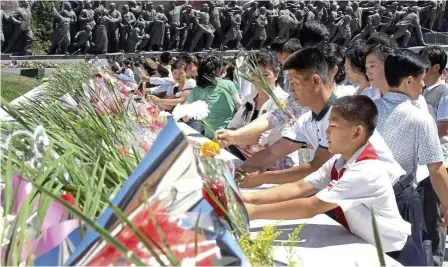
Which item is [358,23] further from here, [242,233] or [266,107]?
[242,233]

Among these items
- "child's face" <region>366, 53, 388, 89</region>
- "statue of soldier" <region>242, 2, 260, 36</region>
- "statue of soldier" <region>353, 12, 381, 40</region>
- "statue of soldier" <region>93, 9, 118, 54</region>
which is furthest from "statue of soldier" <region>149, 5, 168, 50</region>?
"child's face" <region>366, 53, 388, 89</region>

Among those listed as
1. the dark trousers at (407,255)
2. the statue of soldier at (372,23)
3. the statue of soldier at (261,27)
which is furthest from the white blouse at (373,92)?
the statue of soldier at (372,23)

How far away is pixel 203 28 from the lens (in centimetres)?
2017

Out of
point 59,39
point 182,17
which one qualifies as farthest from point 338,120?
point 182,17

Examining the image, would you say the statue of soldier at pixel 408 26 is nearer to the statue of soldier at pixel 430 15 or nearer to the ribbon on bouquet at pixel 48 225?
the statue of soldier at pixel 430 15

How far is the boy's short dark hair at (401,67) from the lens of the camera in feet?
7.97

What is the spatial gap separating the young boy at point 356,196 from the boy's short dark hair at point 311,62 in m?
0.40

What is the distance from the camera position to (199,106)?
3.09m

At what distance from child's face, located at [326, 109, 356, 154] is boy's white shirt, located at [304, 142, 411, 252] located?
87mm

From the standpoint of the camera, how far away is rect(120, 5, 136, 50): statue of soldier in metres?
19.0

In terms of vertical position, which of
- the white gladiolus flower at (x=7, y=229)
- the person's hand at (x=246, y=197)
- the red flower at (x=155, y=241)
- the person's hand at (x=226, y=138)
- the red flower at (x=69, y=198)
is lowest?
the person's hand at (x=226, y=138)

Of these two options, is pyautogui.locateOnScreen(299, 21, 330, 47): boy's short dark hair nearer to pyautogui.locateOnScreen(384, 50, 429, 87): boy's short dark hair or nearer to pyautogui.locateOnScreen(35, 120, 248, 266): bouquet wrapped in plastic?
pyautogui.locateOnScreen(384, 50, 429, 87): boy's short dark hair

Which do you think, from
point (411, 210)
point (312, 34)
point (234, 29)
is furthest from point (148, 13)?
point (411, 210)

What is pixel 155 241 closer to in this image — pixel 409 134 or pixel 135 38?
pixel 409 134
